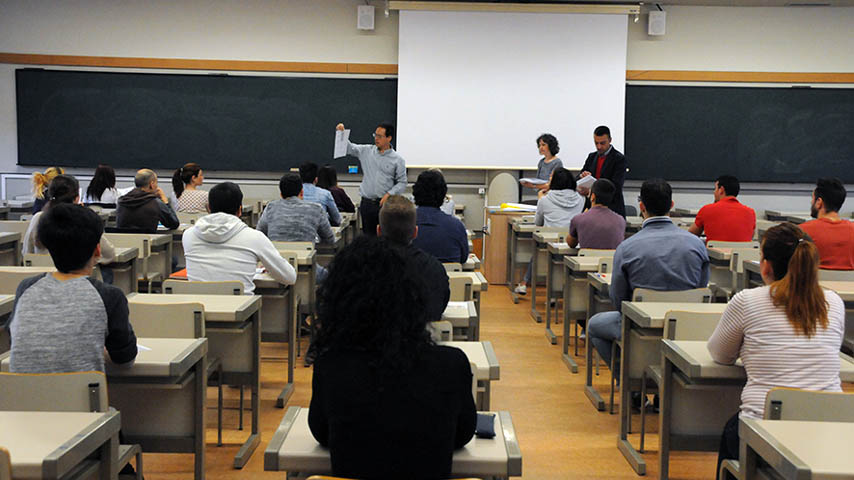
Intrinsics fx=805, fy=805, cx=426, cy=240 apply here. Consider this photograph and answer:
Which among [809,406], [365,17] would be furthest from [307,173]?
[809,406]

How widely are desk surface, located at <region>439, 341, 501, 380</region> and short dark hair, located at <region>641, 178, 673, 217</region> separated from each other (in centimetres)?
186

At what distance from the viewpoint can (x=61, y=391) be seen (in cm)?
224

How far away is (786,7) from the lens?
421 inches

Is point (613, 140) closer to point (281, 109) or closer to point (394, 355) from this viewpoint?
point (281, 109)

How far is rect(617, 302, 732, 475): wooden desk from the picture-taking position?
3693mm

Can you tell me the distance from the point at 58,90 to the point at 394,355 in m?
10.3

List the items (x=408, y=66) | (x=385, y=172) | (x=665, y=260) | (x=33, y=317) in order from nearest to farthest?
(x=33, y=317) < (x=665, y=260) < (x=385, y=172) < (x=408, y=66)

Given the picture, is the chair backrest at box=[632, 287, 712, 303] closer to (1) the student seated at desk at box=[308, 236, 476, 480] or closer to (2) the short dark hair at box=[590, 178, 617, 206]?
(2) the short dark hair at box=[590, 178, 617, 206]

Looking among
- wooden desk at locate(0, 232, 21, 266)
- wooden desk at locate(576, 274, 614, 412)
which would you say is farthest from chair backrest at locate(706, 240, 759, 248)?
wooden desk at locate(0, 232, 21, 266)

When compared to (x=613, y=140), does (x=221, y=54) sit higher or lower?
higher

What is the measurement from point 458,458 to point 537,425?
2513mm

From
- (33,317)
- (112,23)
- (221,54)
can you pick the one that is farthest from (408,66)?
(33,317)

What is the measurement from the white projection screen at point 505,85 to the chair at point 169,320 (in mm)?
7409

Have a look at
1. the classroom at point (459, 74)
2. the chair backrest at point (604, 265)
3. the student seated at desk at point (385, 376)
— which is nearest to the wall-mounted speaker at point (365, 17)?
the classroom at point (459, 74)
